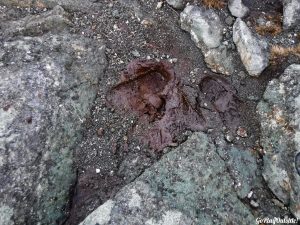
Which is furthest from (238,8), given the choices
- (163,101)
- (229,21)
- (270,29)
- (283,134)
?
(283,134)

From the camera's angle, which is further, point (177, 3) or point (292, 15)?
point (177, 3)

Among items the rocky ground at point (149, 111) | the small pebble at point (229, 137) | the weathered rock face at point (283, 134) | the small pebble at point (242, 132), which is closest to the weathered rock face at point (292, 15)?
the rocky ground at point (149, 111)

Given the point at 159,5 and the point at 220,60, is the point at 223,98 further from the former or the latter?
the point at 159,5

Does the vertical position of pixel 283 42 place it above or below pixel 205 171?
above

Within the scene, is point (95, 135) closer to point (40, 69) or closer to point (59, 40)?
point (40, 69)

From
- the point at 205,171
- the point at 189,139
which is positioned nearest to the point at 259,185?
the point at 205,171

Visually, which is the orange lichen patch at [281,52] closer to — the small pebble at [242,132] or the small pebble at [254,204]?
the small pebble at [242,132]
